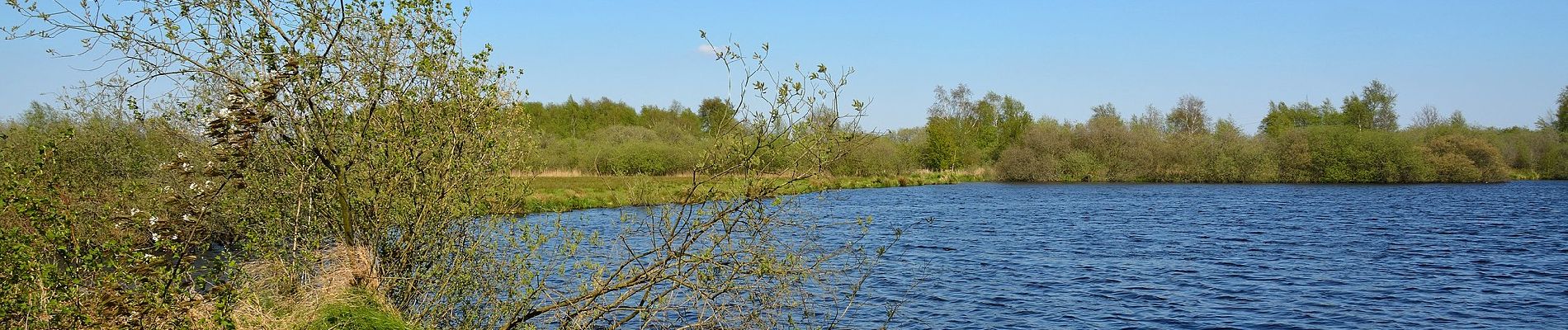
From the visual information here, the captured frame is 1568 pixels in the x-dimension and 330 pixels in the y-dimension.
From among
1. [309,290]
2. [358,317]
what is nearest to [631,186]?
[358,317]

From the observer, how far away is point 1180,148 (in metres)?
80.7

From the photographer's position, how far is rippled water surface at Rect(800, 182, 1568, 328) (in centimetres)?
1719

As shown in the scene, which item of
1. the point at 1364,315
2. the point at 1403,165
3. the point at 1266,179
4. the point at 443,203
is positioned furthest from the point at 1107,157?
the point at 443,203

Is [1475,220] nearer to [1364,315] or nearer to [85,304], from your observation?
[1364,315]

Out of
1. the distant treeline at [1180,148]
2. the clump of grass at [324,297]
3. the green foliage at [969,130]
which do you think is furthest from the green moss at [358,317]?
the green foliage at [969,130]

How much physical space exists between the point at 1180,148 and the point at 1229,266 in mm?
60873

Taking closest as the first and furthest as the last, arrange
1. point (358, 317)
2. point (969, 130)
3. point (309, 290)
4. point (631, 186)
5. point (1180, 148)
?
point (631, 186) < point (358, 317) < point (309, 290) < point (1180, 148) < point (969, 130)

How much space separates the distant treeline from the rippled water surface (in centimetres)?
2630

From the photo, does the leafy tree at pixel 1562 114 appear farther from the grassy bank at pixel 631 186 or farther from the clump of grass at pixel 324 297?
the clump of grass at pixel 324 297

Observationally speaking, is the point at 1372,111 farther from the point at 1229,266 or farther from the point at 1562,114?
the point at 1229,266

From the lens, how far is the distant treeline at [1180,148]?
7150 cm

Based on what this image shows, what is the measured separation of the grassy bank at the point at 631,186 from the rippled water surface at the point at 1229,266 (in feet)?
10.7

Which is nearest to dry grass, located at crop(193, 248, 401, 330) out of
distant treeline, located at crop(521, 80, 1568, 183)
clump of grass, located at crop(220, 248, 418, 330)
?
clump of grass, located at crop(220, 248, 418, 330)

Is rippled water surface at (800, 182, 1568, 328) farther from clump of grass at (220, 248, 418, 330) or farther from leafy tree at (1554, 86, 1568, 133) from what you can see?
leafy tree at (1554, 86, 1568, 133)
